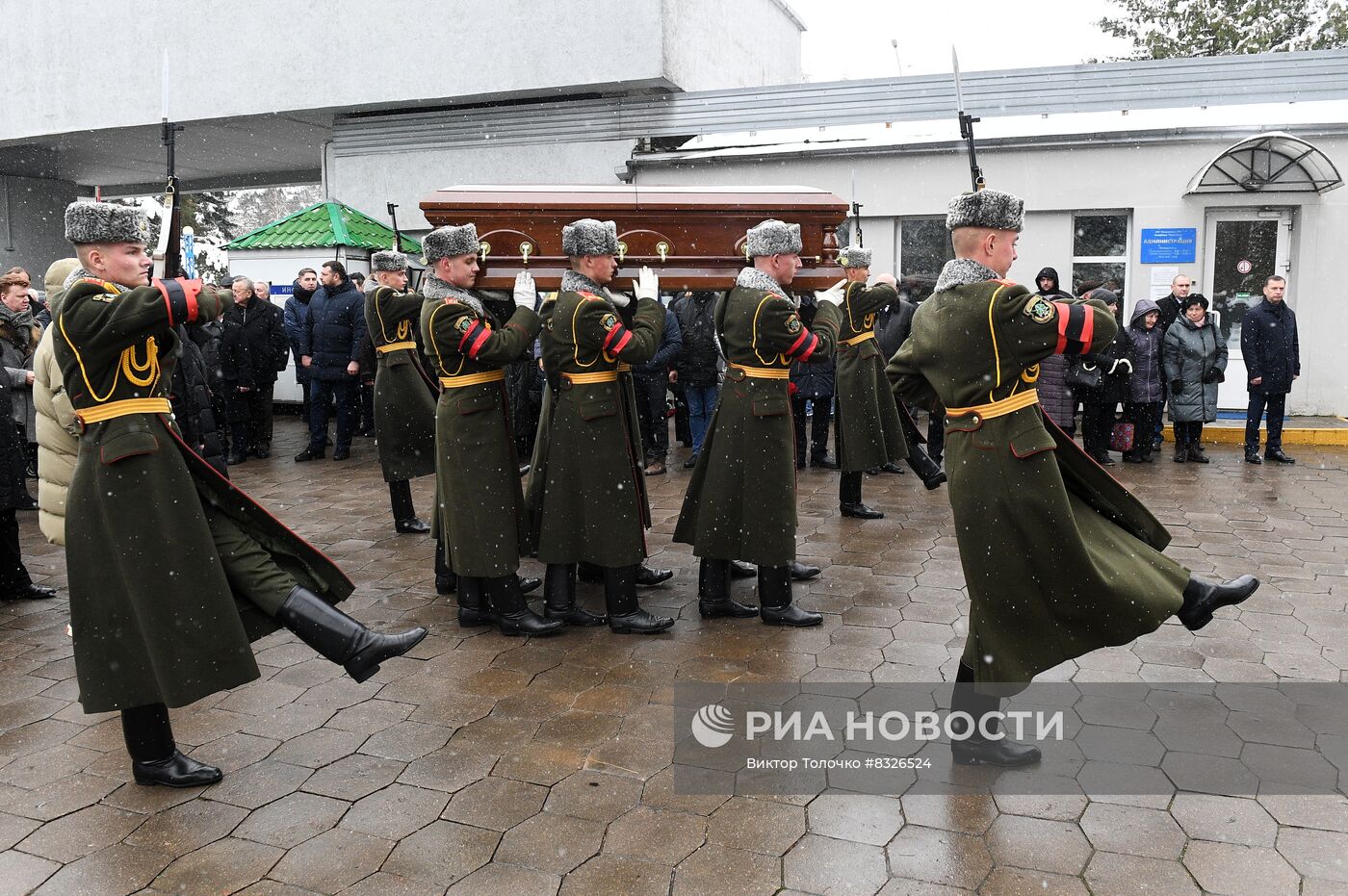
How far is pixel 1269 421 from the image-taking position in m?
9.61

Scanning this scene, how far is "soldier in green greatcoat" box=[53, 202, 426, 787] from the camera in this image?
3273mm

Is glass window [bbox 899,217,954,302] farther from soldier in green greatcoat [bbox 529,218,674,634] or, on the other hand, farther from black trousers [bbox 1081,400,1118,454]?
soldier in green greatcoat [bbox 529,218,674,634]

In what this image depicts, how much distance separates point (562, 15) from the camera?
13297 mm

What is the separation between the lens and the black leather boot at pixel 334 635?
3430mm

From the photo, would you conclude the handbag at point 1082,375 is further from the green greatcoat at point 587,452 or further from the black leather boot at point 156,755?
the black leather boot at point 156,755

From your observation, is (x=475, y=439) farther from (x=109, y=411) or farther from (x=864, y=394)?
(x=864, y=394)

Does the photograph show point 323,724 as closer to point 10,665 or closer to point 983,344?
point 10,665

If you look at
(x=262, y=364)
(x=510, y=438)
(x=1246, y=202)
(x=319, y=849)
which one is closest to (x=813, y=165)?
(x=1246, y=202)

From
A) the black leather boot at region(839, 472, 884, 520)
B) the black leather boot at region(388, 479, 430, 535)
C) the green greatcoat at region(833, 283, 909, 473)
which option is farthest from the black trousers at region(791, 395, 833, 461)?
the black leather boot at region(388, 479, 430, 535)

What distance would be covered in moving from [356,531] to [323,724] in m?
3.47

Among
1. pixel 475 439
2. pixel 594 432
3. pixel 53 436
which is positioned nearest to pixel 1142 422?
pixel 594 432

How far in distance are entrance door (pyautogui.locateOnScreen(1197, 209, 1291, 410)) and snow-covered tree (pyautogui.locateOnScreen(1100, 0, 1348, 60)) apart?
11.0 meters

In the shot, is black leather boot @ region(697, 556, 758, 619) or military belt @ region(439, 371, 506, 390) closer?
military belt @ region(439, 371, 506, 390)

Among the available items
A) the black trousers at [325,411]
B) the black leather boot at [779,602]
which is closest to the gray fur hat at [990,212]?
the black leather boot at [779,602]
